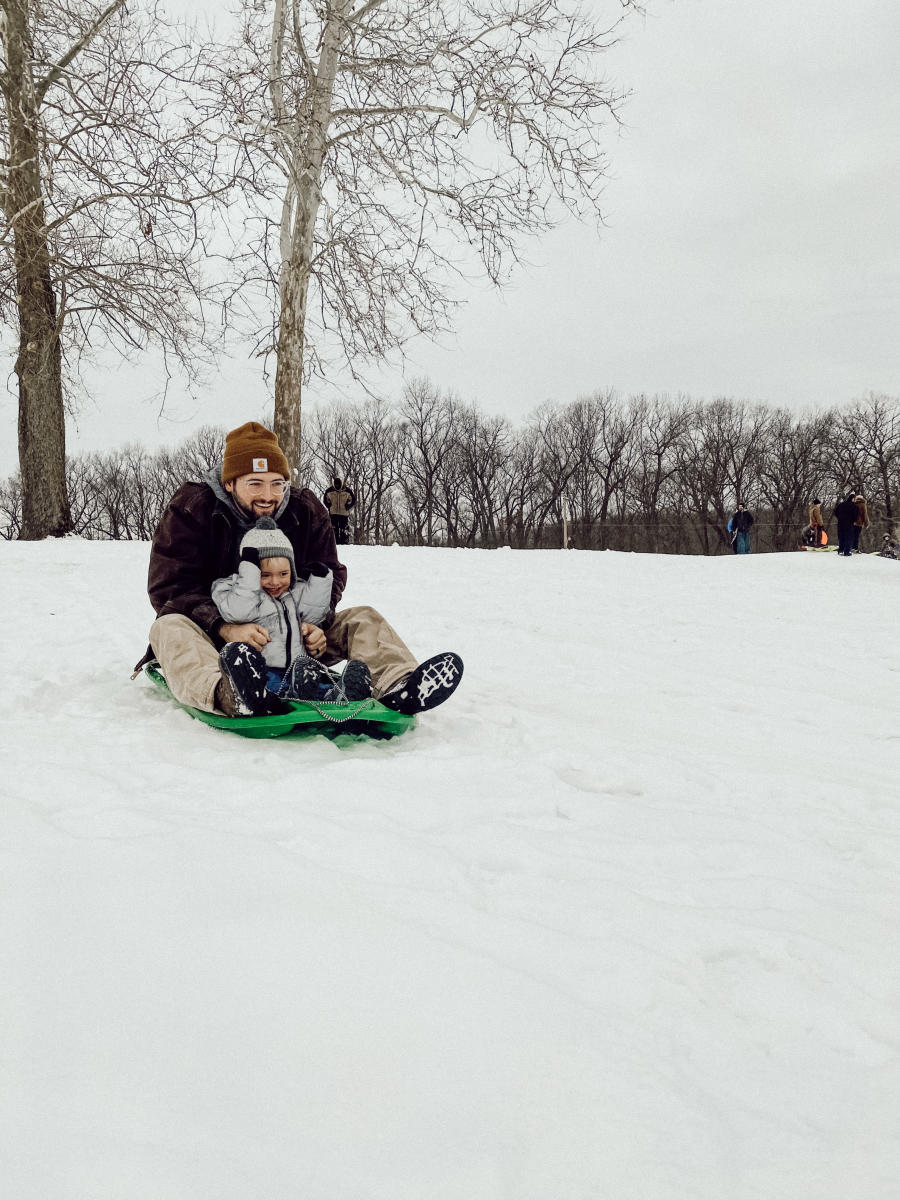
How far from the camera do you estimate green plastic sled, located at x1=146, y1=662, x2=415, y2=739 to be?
2.89 m

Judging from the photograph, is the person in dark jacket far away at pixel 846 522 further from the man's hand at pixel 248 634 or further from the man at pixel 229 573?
the man's hand at pixel 248 634

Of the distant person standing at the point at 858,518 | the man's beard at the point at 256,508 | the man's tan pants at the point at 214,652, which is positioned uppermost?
the distant person standing at the point at 858,518

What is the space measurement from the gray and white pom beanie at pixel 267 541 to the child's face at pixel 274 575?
0.09 feet

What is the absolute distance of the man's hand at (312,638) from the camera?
3.39 metres

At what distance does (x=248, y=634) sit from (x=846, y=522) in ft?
51.0

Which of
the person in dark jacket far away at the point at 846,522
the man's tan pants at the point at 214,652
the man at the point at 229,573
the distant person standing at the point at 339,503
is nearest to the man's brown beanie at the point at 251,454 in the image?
the man at the point at 229,573

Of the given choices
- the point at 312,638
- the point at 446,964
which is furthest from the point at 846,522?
the point at 446,964

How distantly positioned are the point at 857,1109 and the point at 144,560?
907 centimetres

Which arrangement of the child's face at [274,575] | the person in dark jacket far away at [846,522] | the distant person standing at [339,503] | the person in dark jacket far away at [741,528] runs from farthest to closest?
1. the person in dark jacket far away at [741,528]
2. the person in dark jacket far away at [846,522]
3. the distant person standing at [339,503]
4. the child's face at [274,575]

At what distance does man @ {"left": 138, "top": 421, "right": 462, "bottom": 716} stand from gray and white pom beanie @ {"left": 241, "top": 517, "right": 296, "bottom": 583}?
0.40ft

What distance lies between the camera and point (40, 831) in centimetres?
186

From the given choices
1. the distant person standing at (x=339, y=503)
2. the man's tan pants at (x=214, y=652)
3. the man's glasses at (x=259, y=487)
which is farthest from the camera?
the distant person standing at (x=339, y=503)

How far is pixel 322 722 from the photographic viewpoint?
2957 mm

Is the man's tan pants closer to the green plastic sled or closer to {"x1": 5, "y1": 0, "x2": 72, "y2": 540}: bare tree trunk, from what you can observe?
the green plastic sled
